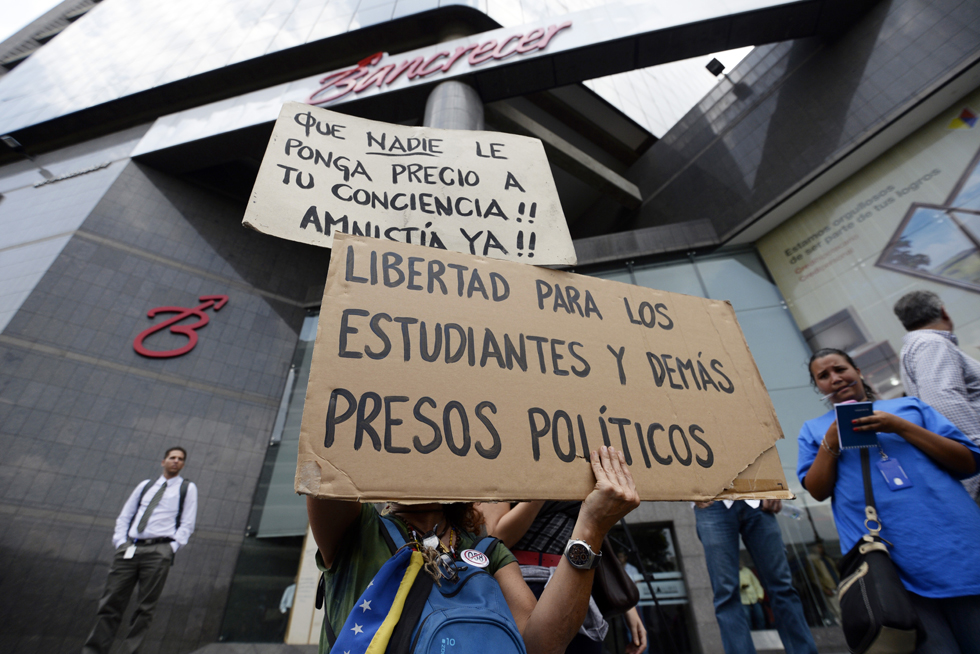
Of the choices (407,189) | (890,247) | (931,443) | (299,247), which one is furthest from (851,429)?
(299,247)

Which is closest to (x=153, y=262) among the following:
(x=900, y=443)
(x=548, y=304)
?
(x=548, y=304)

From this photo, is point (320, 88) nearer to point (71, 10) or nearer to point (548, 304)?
point (548, 304)

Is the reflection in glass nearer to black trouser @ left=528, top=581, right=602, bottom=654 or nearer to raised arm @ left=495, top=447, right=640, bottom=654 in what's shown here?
black trouser @ left=528, top=581, right=602, bottom=654

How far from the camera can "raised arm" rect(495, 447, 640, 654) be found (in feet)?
4.01

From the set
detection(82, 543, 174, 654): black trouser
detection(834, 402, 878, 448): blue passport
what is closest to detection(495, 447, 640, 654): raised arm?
detection(834, 402, 878, 448): blue passport

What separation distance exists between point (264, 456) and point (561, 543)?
316 inches

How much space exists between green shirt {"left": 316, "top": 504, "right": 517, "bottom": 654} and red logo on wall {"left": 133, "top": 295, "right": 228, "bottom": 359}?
8608 mm

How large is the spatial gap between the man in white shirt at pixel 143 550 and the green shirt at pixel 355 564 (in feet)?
13.5

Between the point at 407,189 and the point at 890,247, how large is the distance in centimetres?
815

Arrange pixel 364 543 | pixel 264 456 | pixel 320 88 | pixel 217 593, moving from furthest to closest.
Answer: pixel 320 88 → pixel 264 456 → pixel 217 593 → pixel 364 543

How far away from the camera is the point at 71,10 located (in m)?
18.7

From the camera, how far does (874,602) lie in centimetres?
157

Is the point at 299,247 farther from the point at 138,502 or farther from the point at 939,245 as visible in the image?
the point at 939,245

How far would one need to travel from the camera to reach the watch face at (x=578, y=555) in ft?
4.05
